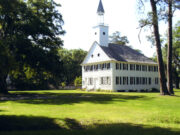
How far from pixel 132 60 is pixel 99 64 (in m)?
6.18

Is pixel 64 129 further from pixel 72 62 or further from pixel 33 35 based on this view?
pixel 72 62

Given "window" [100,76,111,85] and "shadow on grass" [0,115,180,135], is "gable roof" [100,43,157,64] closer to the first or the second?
"window" [100,76,111,85]

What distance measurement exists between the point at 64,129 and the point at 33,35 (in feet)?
69.2

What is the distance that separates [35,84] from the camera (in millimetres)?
48750

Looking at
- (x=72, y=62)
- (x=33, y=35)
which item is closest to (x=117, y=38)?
(x=72, y=62)

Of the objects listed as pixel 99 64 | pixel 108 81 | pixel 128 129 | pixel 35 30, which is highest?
pixel 35 30

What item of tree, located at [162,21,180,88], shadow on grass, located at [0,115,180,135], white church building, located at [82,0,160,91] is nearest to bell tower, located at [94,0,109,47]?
white church building, located at [82,0,160,91]

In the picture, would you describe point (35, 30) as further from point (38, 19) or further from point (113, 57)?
point (113, 57)

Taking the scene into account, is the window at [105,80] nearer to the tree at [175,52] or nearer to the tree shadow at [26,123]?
the tree at [175,52]

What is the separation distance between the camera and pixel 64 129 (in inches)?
423

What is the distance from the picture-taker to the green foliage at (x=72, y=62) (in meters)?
59.7

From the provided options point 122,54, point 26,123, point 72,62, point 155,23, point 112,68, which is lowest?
point 26,123

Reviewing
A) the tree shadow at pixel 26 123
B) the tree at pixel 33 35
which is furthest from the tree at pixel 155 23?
the tree shadow at pixel 26 123

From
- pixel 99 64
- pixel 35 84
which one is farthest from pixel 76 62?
pixel 99 64
